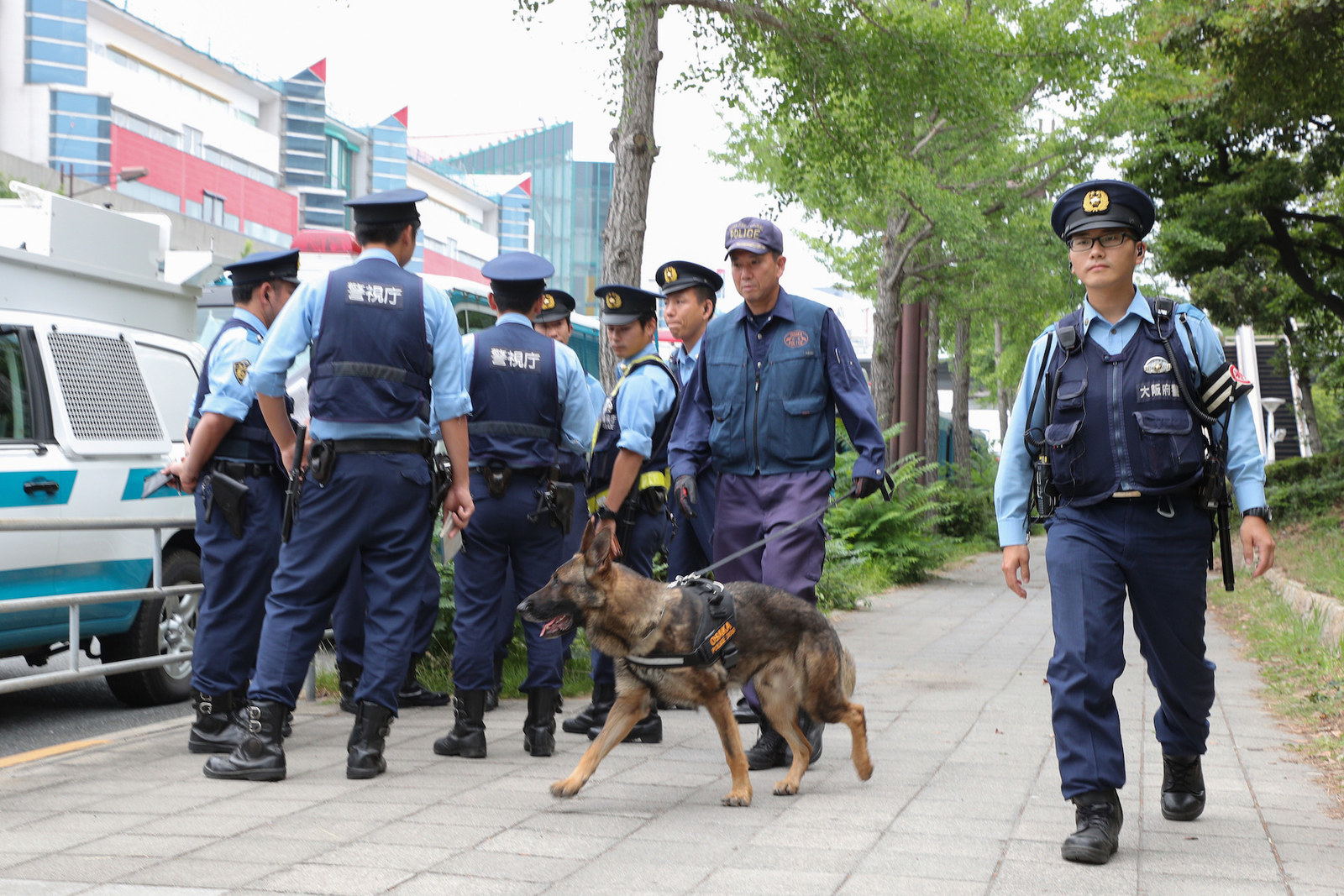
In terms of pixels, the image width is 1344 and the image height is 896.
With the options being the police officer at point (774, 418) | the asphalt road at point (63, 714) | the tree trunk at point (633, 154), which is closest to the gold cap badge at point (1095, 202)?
the police officer at point (774, 418)

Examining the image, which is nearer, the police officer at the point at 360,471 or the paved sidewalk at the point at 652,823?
the paved sidewalk at the point at 652,823

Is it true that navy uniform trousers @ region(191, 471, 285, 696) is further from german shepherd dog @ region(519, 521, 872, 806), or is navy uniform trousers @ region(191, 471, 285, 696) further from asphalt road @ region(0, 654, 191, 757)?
german shepherd dog @ region(519, 521, 872, 806)

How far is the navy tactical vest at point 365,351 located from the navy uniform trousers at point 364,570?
0.19 meters

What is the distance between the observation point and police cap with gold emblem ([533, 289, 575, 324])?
24.9ft

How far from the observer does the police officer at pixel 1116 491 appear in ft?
13.2

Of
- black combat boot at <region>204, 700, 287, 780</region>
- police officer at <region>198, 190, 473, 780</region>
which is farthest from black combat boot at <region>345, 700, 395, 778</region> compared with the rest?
black combat boot at <region>204, 700, 287, 780</region>

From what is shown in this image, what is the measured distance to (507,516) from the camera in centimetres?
561

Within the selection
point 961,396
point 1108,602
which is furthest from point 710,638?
point 961,396

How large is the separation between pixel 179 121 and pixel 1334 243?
55.0 metres

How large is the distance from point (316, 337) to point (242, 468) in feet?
3.10

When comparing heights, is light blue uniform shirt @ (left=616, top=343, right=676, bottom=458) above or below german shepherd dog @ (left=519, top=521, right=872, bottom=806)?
above

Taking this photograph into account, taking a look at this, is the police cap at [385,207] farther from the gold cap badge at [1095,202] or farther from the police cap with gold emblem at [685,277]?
the gold cap badge at [1095,202]

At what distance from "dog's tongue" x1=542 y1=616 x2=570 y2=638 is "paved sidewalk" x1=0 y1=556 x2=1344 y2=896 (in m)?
0.62

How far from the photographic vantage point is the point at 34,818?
14.8 ft
